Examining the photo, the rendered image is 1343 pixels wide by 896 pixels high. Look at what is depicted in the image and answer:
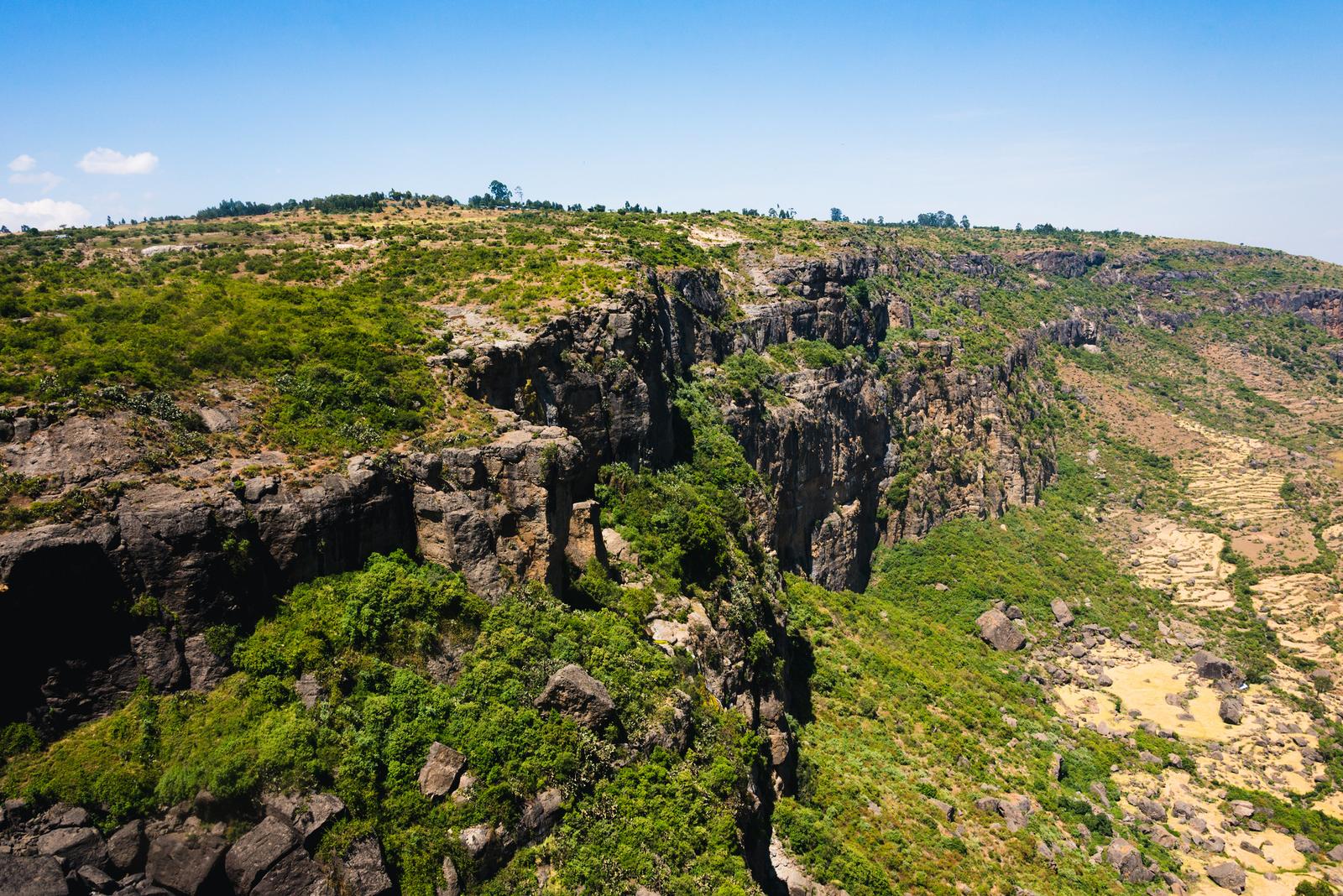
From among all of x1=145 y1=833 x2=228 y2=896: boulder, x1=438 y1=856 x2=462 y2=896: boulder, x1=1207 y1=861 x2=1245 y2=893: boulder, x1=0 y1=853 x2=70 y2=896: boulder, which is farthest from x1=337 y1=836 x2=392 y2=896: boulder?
x1=1207 y1=861 x2=1245 y2=893: boulder

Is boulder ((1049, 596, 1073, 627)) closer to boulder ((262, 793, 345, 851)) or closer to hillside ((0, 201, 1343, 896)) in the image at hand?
hillside ((0, 201, 1343, 896))

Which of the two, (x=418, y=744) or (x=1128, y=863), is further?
(x=1128, y=863)

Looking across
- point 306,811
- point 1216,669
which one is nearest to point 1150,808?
point 1216,669

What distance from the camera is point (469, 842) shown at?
21.8 metres

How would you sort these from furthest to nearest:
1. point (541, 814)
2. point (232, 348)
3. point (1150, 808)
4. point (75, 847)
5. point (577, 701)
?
point (1150, 808)
point (232, 348)
point (577, 701)
point (541, 814)
point (75, 847)

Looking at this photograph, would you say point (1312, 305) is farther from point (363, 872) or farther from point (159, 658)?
point (159, 658)

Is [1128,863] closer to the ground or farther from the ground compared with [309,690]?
closer to the ground

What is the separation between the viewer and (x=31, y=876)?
1750 centimetres

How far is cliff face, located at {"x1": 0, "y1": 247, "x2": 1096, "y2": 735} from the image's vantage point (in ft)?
70.0

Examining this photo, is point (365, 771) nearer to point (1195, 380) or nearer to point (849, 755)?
point (849, 755)

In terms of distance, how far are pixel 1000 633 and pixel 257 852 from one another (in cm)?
6634

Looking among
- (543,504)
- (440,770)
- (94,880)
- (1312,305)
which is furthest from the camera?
(1312,305)

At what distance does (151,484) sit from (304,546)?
5008mm

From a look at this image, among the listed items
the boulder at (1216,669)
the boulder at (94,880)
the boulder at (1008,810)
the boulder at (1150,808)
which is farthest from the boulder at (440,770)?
the boulder at (1216,669)
